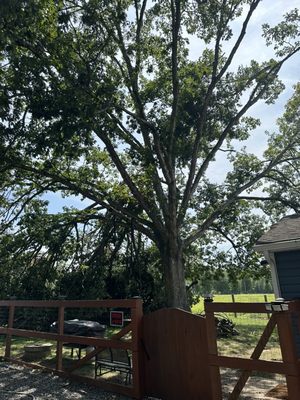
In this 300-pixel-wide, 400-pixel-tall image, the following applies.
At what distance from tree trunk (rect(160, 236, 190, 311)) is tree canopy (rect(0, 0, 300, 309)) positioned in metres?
0.03

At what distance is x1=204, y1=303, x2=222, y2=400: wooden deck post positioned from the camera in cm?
406

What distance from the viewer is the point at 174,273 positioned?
10.0 meters

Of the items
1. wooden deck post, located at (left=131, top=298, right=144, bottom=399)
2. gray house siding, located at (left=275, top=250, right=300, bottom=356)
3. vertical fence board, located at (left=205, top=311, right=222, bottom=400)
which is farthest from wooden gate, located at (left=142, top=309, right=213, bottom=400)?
gray house siding, located at (left=275, top=250, right=300, bottom=356)

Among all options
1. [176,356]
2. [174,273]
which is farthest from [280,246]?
[174,273]

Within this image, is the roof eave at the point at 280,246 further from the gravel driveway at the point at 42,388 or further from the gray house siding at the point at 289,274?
the gravel driveway at the point at 42,388

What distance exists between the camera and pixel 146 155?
10.2 meters

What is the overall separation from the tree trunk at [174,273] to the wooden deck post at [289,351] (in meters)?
6.58

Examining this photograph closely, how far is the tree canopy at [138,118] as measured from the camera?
860 centimetres

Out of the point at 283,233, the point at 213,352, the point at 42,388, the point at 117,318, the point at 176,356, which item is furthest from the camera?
the point at 283,233

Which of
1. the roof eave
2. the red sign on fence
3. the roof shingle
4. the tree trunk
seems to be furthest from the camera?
the tree trunk

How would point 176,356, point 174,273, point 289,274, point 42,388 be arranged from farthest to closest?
1. point 174,273
2. point 289,274
3. point 42,388
4. point 176,356

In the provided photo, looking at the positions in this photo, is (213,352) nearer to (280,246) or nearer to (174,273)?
(280,246)

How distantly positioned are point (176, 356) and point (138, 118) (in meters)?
7.53

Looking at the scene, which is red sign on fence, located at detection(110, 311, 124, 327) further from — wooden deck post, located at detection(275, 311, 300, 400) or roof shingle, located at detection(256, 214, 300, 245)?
roof shingle, located at detection(256, 214, 300, 245)
